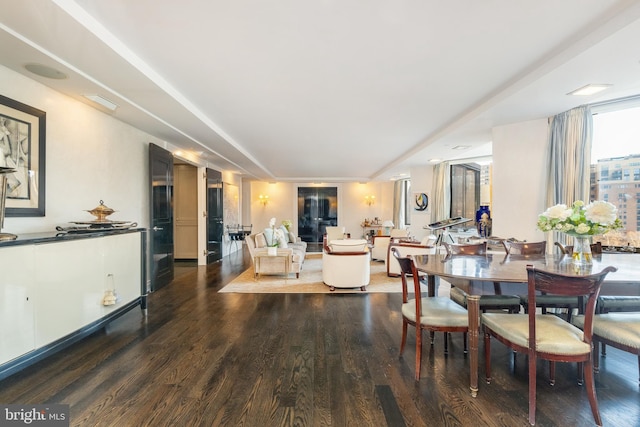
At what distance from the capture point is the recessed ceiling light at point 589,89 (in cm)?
295

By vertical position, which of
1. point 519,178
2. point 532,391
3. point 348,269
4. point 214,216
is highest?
point 519,178

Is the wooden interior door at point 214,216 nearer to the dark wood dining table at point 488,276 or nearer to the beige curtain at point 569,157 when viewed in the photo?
the dark wood dining table at point 488,276

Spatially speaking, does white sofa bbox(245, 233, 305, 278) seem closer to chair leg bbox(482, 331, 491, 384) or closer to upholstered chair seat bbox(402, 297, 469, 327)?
upholstered chair seat bbox(402, 297, 469, 327)

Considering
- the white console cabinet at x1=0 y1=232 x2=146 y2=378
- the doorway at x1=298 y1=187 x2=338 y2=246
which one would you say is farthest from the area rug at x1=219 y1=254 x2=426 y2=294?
the doorway at x1=298 y1=187 x2=338 y2=246

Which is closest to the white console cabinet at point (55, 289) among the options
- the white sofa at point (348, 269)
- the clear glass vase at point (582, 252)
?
the white sofa at point (348, 269)

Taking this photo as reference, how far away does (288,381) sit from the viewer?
7.11ft

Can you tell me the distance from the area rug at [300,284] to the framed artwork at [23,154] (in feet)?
8.98

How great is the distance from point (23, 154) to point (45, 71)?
0.81 meters

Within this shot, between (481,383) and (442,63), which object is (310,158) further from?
(481,383)

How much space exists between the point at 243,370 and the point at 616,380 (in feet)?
9.62

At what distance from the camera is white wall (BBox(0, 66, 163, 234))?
2803 millimetres

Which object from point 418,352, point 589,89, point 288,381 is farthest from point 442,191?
point 288,381
